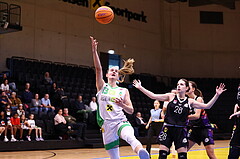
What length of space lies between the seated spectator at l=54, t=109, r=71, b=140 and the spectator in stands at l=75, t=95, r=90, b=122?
144 centimetres

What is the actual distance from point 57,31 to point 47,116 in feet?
23.9

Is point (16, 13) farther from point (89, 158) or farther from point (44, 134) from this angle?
point (89, 158)

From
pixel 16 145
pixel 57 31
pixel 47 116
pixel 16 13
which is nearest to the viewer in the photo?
pixel 16 145

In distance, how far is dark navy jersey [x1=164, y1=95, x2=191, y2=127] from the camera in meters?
5.47

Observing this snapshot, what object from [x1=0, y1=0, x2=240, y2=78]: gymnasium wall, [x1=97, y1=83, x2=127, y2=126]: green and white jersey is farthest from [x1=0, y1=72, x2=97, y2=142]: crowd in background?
[x1=97, y1=83, x2=127, y2=126]: green and white jersey

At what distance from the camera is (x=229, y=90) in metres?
23.1

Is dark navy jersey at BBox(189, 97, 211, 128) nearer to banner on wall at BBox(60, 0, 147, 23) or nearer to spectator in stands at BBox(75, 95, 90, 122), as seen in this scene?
spectator in stands at BBox(75, 95, 90, 122)

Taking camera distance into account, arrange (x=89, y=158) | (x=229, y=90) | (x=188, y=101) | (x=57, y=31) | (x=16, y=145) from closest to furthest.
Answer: (x=188, y=101)
(x=89, y=158)
(x=16, y=145)
(x=57, y=31)
(x=229, y=90)

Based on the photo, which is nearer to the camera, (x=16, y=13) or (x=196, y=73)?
(x=16, y=13)

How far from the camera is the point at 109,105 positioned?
4.97 m

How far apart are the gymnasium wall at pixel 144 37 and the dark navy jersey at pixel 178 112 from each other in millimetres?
13249

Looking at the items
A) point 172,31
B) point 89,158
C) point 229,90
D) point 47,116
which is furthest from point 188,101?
point 172,31

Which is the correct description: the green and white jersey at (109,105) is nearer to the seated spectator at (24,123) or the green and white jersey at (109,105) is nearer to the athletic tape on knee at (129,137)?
the athletic tape on knee at (129,137)

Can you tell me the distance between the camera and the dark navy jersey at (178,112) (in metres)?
5.47
